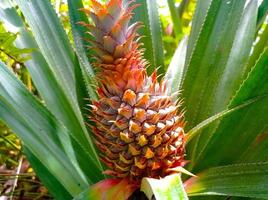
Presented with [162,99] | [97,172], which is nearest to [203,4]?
[162,99]

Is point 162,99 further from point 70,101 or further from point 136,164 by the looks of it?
point 70,101

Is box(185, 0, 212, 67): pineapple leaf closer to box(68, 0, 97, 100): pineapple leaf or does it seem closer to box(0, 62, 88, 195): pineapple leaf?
box(68, 0, 97, 100): pineapple leaf

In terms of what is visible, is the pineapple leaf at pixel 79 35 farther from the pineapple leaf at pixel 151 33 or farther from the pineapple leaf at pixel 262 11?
the pineapple leaf at pixel 262 11

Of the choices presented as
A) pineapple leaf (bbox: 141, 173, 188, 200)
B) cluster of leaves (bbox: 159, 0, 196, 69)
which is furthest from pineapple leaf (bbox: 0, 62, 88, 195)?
cluster of leaves (bbox: 159, 0, 196, 69)

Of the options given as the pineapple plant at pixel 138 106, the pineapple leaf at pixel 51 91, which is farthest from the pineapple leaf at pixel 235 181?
the pineapple leaf at pixel 51 91

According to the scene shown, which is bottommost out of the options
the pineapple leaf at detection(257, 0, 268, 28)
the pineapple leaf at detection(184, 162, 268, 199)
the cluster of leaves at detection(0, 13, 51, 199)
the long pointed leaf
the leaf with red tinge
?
the cluster of leaves at detection(0, 13, 51, 199)

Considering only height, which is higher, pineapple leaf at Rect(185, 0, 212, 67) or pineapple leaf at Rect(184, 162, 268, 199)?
pineapple leaf at Rect(185, 0, 212, 67)
